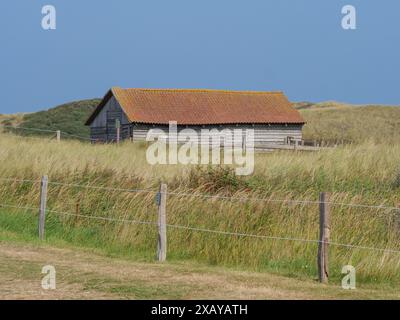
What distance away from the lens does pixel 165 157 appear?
25.8m

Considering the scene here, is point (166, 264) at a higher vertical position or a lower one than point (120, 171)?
lower

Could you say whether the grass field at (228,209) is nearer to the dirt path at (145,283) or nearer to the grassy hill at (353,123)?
the dirt path at (145,283)

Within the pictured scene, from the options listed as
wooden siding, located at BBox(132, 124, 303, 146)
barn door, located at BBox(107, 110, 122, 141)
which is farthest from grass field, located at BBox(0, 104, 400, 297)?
barn door, located at BBox(107, 110, 122, 141)

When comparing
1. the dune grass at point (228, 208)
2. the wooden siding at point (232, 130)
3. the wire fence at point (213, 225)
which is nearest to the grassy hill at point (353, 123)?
the wooden siding at point (232, 130)

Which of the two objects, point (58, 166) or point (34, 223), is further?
point (58, 166)

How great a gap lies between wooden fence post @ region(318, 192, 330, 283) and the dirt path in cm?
27

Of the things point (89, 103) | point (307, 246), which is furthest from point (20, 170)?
point (89, 103)

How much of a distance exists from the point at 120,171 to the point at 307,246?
689 centimetres

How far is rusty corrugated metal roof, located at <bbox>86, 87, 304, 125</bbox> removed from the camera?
44.4 meters

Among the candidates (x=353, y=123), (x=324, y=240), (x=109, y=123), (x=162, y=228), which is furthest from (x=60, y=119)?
(x=324, y=240)

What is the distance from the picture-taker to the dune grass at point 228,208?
13.2 meters
